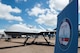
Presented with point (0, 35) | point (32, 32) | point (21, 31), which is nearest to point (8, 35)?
point (21, 31)

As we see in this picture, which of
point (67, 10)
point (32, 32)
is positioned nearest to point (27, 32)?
point (32, 32)

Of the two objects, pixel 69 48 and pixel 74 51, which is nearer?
pixel 74 51

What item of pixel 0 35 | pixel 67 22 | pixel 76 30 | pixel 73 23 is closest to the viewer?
pixel 76 30

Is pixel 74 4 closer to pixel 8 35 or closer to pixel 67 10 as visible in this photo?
pixel 67 10

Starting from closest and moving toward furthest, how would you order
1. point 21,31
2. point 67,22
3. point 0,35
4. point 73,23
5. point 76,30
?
point 76,30, point 73,23, point 67,22, point 21,31, point 0,35

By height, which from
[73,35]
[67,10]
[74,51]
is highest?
[67,10]

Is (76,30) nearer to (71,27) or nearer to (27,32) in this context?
(71,27)

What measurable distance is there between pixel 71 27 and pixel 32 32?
24098 mm

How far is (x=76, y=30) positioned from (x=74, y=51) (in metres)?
0.33

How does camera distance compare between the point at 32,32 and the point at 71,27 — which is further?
the point at 32,32

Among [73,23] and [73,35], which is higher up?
[73,23]

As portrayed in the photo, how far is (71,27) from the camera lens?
93.8 inches

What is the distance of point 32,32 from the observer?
26375 mm

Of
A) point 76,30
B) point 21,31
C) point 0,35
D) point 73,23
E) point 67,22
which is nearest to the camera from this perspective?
point 76,30
